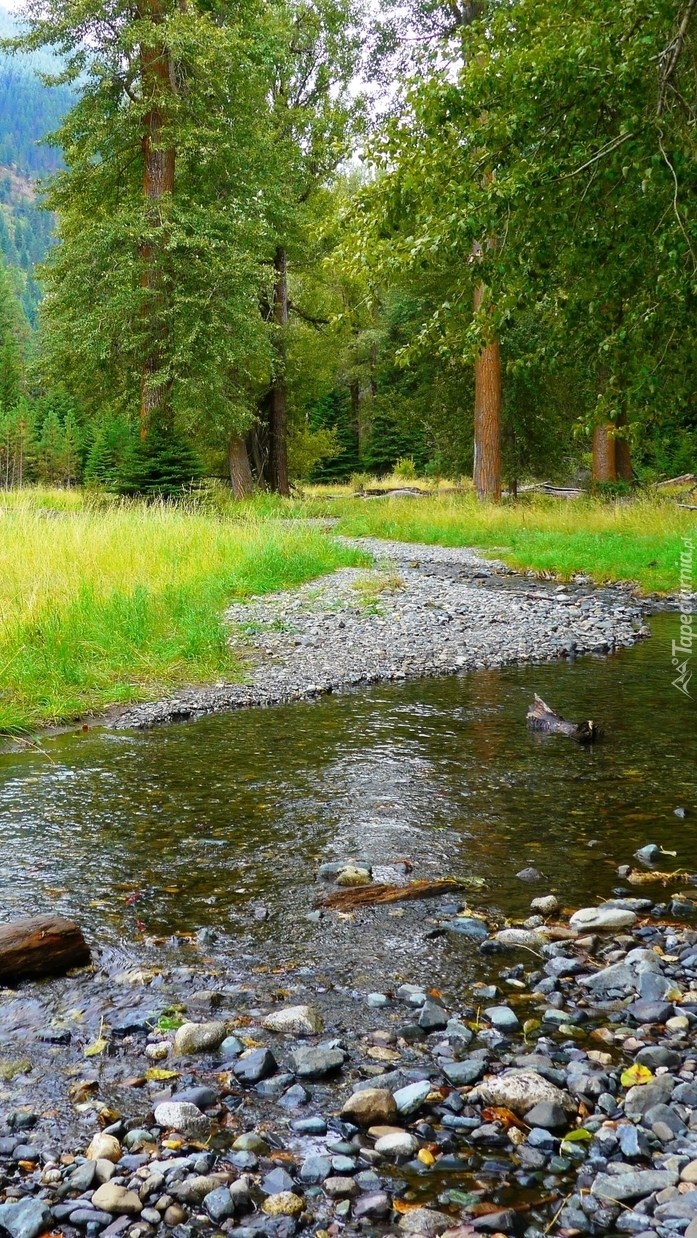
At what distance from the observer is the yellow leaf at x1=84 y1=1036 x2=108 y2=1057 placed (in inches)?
115

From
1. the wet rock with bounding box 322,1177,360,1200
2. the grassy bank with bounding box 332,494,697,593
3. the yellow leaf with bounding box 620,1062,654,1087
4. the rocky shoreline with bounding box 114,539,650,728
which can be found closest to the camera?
the wet rock with bounding box 322,1177,360,1200

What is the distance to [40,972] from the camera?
3.46 metres

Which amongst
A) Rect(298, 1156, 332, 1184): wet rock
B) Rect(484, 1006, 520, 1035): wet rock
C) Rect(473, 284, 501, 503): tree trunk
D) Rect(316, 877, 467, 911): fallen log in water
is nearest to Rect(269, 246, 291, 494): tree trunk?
Rect(473, 284, 501, 503): tree trunk

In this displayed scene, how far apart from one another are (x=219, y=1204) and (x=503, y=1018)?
48.4 inches

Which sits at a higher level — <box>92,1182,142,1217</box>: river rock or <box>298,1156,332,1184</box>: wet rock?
<box>92,1182,142,1217</box>: river rock

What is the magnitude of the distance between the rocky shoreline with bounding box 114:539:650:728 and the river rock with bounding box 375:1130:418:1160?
208 inches

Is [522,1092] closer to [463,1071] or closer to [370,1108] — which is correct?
[463,1071]

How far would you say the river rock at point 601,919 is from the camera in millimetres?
3740

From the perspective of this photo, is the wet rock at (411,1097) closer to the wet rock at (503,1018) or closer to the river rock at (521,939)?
the wet rock at (503,1018)

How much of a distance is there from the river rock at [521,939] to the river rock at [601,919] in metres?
0.20

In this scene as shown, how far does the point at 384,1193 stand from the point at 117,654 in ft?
23.4

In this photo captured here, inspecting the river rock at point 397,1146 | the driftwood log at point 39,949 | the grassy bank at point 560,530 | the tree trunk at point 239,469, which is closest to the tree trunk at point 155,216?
the tree trunk at point 239,469

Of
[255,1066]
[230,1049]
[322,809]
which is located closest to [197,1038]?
[230,1049]

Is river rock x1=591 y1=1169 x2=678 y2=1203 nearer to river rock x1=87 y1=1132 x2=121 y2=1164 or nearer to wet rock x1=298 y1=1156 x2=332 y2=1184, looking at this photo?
wet rock x1=298 y1=1156 x2=332 y2=1184
